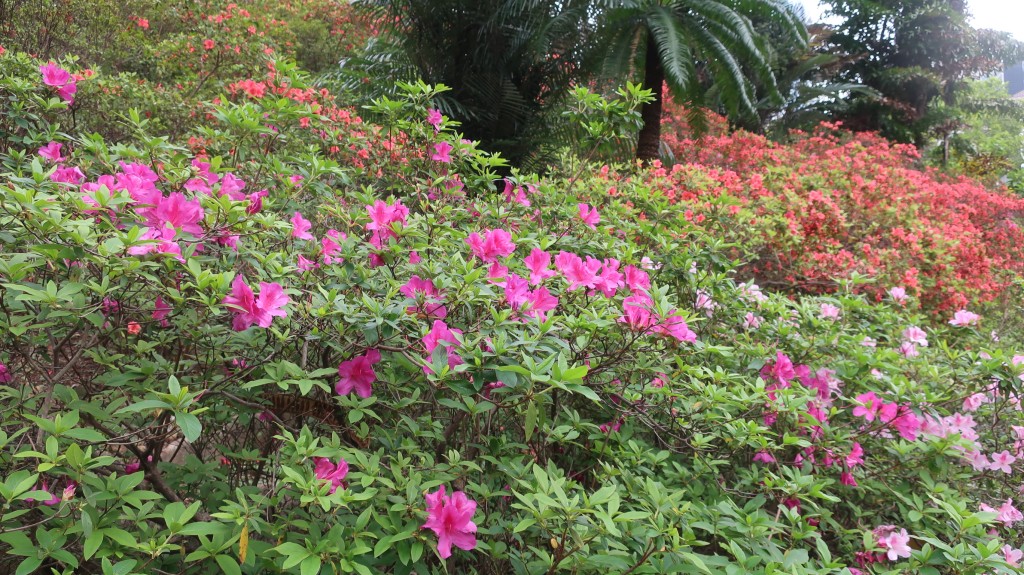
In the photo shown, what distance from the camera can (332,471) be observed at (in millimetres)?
1292

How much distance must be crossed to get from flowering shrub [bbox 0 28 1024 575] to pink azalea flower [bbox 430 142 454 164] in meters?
0.06

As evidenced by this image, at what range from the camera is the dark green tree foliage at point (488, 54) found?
6273 millimetres

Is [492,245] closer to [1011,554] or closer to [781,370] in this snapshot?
[781,370]

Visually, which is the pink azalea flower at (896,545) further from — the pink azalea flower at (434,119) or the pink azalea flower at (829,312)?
the pink azalea flower at (434,119)

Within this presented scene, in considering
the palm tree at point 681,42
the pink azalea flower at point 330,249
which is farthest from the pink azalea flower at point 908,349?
the palm tree at point 681,42

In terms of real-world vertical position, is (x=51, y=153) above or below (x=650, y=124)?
below

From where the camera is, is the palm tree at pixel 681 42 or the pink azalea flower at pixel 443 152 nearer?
the pink azalea flower at pixel 443 152

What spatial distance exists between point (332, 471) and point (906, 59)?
2054 cm

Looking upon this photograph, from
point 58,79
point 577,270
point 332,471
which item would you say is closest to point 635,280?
point 577,270

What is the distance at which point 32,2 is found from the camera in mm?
6246

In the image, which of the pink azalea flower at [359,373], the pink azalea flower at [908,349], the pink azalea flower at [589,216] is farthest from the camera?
the pink azalea flower at [908,349]

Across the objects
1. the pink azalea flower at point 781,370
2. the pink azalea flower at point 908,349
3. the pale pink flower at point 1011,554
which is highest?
the pink azalea flower at point 908,349

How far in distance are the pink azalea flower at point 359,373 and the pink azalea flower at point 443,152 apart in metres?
1.26

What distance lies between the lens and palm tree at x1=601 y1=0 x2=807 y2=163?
7365 millimetres
